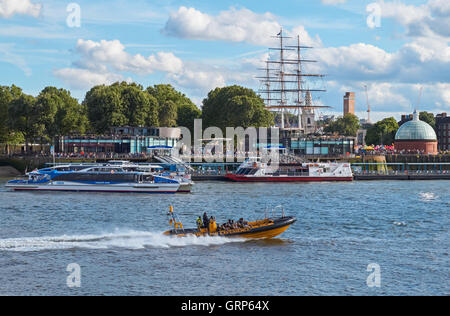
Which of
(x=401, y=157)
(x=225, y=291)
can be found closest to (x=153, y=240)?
(x=225, y=291)

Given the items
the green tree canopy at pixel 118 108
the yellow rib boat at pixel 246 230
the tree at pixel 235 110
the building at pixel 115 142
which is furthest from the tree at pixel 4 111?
the yellow rib boat at pixel 246 230

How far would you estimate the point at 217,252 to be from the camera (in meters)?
43.4

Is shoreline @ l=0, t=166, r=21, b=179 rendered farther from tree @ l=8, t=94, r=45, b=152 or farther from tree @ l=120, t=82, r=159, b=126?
tree @ l=120, t=82, r=159, b=126

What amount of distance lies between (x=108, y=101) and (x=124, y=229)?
92929 mm

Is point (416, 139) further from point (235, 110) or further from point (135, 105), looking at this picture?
point (135, 105)

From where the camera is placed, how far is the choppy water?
35344 millimetres

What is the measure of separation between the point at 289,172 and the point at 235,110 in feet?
130

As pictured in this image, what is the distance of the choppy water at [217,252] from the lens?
116 ft

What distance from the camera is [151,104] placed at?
15212 cm

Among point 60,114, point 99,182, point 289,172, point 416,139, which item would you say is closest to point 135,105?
point 60,114

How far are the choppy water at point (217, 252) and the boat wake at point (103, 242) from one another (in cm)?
8

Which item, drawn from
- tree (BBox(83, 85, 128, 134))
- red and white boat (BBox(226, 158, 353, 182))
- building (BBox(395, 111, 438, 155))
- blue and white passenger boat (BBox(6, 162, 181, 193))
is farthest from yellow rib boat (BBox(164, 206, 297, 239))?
building (BBox(395, 111, 438, 155))

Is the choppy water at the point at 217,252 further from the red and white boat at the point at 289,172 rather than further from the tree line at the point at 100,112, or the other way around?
the tree line at the point at 100,112
